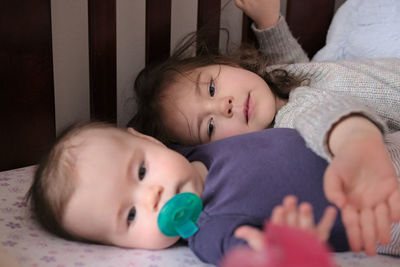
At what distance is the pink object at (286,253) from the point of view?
354mm

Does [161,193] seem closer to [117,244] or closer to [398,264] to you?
[117,244]

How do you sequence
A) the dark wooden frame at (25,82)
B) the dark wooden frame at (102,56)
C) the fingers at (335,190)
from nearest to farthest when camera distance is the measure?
the fingers at (335,190), the dark wooden frame at (25,82), the dark wooden frame at (102,56)

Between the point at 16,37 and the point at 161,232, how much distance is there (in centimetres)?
50

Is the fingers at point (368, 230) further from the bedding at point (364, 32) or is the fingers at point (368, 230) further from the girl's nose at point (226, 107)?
the bedding at point (364, 32)

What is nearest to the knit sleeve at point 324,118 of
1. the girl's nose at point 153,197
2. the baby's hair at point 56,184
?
the girl's nose at point 153,197

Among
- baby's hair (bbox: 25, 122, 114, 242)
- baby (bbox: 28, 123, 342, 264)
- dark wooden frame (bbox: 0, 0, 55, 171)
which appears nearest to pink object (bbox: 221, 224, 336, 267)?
baby (bbox: 28, 123, 342, 264)

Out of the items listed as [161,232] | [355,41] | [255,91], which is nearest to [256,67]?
[255,91]

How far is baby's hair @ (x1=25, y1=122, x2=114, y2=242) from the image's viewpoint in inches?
28.0

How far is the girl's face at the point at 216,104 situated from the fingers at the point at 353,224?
47 centimetres

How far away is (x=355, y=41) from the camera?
1.37 meters

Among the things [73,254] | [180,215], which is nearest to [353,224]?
[180,215]

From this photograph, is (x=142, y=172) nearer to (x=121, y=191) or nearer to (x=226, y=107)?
(x=121, y=191)

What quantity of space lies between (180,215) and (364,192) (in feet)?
0.88

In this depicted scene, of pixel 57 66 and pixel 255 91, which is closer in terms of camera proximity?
pixel 255 91
